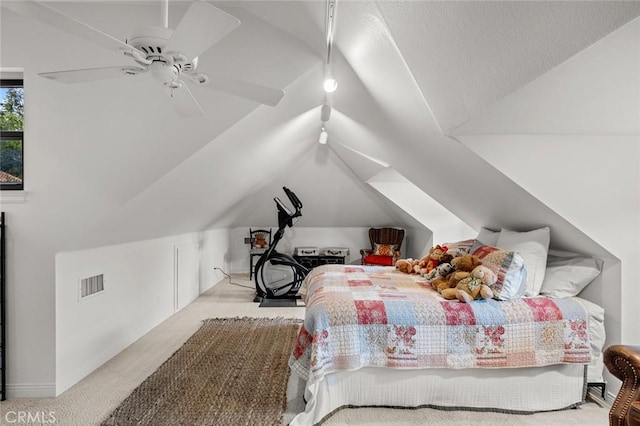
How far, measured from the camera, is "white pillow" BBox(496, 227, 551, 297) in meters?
2.67

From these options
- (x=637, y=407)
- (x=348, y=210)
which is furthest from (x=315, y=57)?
(x=348, y=210)

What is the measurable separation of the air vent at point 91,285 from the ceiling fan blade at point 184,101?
1781 millimetres

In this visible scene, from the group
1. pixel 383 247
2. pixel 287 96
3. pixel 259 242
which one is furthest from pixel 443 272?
pixel 259 242

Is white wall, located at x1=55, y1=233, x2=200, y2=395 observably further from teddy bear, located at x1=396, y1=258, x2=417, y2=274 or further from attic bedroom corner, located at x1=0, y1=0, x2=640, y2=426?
teddy bear, located at x1=396, y1=258, x2=417, y2=274

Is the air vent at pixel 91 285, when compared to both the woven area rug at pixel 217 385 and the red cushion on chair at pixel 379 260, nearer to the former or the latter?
the woven area rug at pixel 217 385

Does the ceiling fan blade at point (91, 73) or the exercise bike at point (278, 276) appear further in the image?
the exercise bike at point (278, 276)

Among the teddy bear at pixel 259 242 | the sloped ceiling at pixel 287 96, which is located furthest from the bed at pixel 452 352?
the teddy bear at pixel 259 242

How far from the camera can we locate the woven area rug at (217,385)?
2.27m

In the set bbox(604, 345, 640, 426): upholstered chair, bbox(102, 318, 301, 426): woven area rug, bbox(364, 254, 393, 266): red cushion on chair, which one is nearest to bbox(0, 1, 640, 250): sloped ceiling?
bbox(604, 345, 640, 426): upholstered chair

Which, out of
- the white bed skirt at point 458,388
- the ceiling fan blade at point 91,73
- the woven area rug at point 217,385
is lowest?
the woven area rug at point 217,385

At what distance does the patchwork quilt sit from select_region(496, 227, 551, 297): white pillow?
10.1 inches

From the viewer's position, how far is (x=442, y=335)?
2.34 m

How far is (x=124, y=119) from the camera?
2.42 meters

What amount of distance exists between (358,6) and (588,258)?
231 centimetres
